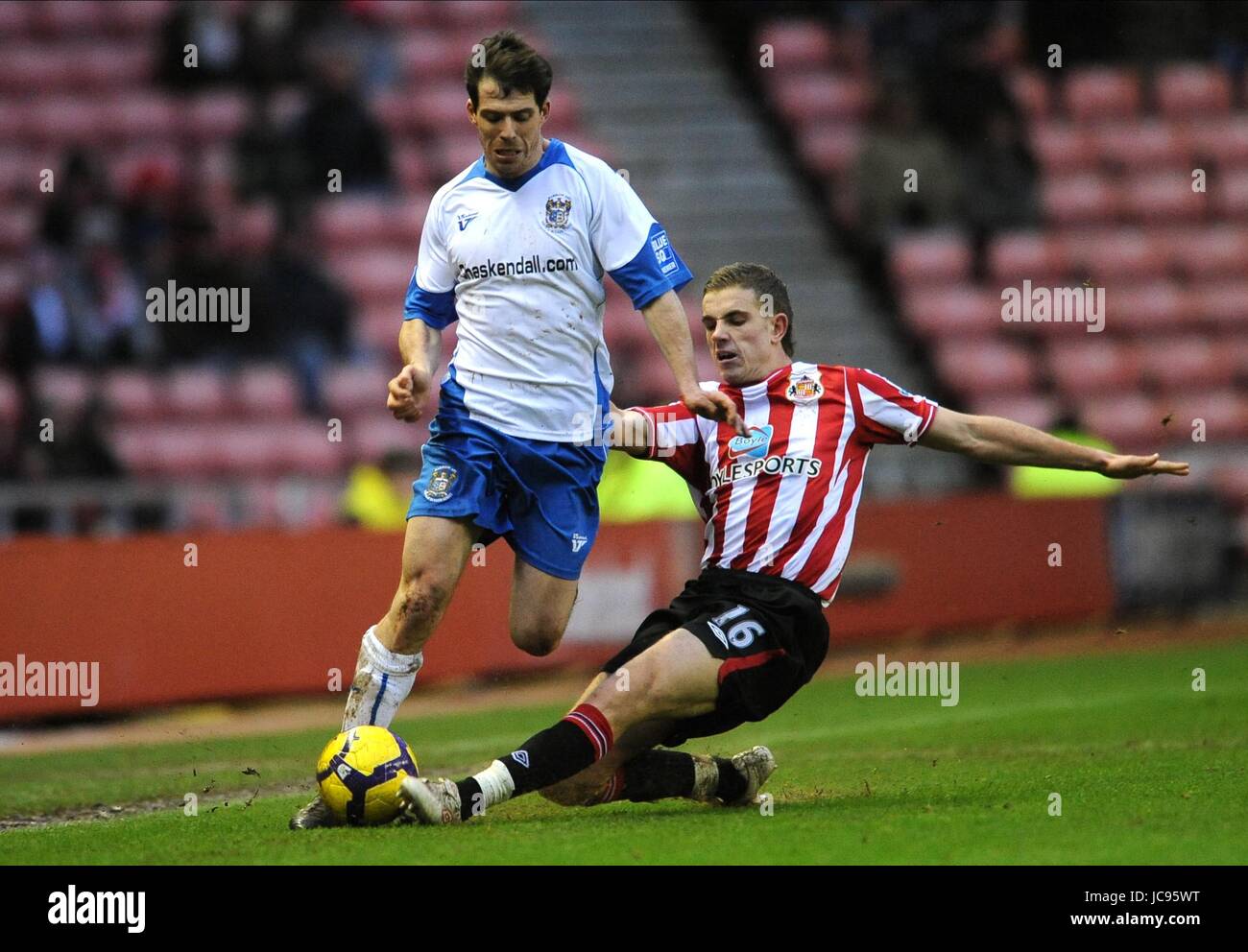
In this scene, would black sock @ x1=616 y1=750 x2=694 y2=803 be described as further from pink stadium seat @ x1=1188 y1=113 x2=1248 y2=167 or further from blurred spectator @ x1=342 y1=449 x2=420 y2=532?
pink stadium seat @ x1=1188 y1=113 x2=1248 y2=167

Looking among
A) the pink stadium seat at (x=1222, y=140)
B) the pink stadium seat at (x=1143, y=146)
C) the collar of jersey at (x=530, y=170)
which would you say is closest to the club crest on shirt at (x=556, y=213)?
the collar of jersey at (x=530, y=170)

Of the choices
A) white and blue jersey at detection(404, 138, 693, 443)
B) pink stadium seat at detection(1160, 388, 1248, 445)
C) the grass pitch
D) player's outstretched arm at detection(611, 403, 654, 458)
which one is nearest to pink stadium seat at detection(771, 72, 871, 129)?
pink stadium seat at detection(1160, 388, 1248, 445)

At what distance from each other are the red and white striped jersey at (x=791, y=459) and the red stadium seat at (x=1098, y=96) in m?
14.6

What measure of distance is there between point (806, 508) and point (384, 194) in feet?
37.2

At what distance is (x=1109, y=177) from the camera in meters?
19.9

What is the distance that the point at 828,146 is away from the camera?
19.6 meters

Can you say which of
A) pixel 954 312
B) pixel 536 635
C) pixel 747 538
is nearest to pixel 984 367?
pixel 954 312

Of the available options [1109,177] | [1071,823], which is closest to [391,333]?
[1109,177]

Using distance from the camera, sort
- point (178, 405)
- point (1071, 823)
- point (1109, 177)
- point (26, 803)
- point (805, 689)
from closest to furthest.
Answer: point (1071, 823)
point (26, 803)
point (805, 689)
point (178, 405)
point (1109, 177)

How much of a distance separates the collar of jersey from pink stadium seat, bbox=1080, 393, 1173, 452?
12.3 metres

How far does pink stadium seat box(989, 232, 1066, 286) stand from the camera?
18625mm

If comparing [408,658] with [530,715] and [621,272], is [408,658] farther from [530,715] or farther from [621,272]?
[530,715]

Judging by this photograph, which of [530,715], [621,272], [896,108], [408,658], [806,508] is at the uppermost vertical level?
[896,108]

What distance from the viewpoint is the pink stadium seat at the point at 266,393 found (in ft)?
50.4
